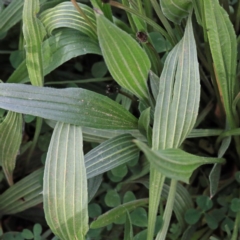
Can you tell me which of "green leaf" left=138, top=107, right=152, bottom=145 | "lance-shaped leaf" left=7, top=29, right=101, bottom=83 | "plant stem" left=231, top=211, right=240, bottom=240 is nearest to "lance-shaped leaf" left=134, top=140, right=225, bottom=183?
"green leaf" left=138, top=107, right=152, bottom=145

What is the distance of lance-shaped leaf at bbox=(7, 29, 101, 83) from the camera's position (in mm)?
857

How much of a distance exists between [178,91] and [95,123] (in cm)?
16

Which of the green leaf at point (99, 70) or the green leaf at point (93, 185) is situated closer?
the green leaf at point (93, 185)

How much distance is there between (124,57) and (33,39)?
0.20 metres

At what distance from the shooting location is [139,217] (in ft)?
2.81

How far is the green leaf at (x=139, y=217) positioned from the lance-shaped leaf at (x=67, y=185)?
154 millimetres

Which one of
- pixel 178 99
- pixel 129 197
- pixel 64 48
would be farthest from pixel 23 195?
pixel 178 99

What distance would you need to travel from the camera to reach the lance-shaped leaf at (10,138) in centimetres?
83

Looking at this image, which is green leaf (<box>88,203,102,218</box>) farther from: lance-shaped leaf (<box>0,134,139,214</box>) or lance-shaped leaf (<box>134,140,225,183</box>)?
lance-shaped leaf (<box>134,140,225,183</box>)

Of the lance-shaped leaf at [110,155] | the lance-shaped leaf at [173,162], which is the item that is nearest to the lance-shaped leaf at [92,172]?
the lance-shaped leaf at [110,155]

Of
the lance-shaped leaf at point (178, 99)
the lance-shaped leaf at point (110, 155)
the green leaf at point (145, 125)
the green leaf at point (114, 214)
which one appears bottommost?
the green leaf at point (114, 214)

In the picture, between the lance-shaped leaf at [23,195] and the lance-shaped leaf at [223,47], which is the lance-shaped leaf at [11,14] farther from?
the lance-shaped leaf at [223,47]

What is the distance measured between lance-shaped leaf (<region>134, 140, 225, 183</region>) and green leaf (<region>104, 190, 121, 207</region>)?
11.6 inches

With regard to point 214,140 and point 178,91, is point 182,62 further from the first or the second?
point 214,140
